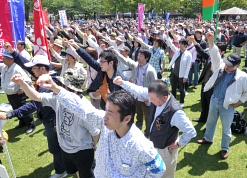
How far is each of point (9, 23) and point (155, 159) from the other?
4.42 metres

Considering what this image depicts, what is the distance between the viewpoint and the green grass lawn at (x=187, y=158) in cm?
445

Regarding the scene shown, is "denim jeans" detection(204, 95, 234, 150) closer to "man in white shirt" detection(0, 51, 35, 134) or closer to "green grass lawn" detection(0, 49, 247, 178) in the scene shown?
"green grass lawn" detection(0, 49, 247, 178)

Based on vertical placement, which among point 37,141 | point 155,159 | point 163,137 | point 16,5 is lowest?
point 37,141

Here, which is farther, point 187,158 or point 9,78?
point 9,78

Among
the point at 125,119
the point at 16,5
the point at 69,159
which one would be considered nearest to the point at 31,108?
the point at 69,159

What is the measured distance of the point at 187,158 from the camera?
4883mm

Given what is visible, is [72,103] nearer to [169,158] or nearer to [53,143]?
[169,158]

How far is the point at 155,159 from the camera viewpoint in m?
1.91

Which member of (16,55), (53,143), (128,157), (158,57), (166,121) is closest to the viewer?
(128,157)

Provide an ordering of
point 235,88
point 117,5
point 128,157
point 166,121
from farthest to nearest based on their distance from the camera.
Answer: point 117,5
point 235,88
point 166,121
point 128,157

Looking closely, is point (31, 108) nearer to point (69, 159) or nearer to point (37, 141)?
point (69, 159)

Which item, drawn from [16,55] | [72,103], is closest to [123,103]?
[72,103]

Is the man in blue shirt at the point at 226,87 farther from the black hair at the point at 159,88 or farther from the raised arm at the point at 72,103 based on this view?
the raised arm at the point at 72,103

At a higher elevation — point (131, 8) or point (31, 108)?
point (131, 8)
